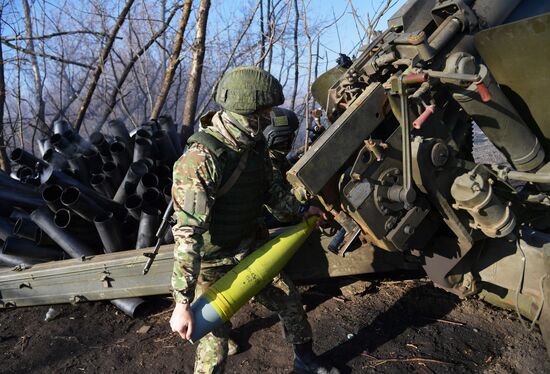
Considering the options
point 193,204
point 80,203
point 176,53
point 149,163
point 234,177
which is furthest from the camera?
point 176,53

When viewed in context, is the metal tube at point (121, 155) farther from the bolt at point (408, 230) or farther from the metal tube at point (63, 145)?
the bolt at point (408, 230)

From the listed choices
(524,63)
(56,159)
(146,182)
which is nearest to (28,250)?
(146,182)

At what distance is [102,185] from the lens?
5.47 m

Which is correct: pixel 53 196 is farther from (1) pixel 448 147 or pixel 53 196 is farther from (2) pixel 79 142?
(1) pixel 448 147

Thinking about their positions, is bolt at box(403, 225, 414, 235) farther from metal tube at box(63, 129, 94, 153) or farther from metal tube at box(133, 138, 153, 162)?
metal tube at box(63, 129, 94, 153)

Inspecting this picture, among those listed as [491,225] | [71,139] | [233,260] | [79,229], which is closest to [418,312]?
[491,225]

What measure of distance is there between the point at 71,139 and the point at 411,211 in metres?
4.74

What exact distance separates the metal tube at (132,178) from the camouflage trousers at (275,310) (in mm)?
2366

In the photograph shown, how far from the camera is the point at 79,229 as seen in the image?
4.99 meters

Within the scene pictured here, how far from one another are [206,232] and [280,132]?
129 cm

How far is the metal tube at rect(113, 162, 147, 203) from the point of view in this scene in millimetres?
5172

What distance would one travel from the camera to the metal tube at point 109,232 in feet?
15.3

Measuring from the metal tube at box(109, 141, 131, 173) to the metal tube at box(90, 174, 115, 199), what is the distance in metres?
0.26

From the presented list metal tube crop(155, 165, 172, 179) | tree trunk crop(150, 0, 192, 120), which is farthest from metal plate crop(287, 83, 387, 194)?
tree trunk crop(150, 0, 192, 120)
